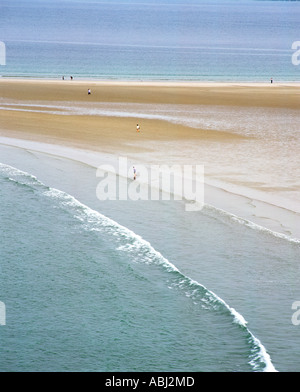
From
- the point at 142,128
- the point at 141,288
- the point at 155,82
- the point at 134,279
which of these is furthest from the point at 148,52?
the point at 141,288

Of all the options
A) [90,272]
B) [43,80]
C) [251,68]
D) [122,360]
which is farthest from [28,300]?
[251,68]

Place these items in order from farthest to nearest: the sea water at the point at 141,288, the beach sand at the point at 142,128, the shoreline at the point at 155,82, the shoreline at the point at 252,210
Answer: the shoreline at the point at 155,82, the beach sand at the point at 142,128, the shoreline at the point at 252,210, the sea water at the point at 141,288

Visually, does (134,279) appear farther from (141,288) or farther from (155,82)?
(155,82)

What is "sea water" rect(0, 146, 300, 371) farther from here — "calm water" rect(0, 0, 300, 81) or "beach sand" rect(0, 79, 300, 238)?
"calm water" rect(0, 0, 300, 81)

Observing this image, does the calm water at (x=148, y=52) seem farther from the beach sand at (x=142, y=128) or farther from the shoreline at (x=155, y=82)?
the beach sand at (x=142, y=128)

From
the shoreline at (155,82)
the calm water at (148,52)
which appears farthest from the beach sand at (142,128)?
the calm water at (148,52)

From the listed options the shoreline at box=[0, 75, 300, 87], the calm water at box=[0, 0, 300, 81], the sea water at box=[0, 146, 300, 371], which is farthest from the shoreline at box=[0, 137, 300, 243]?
the calm water at box=[0, 0, 300, 81]
